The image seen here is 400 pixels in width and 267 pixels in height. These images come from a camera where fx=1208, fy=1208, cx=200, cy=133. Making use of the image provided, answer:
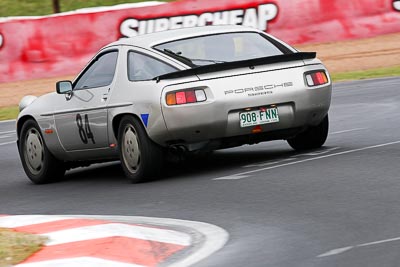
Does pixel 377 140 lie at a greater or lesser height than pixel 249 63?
lesser

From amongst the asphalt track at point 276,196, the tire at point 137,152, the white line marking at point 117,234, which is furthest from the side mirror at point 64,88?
the white line marking at point 117,234

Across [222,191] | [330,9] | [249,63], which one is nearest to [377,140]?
[249,63]

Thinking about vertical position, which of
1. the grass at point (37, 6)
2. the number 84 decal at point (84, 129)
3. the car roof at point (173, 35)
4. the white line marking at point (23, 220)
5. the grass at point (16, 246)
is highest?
the grass at point (37, 6)

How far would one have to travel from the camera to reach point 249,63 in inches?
429

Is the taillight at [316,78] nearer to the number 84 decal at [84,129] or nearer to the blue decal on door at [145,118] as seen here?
the blue decal on door at [145,118]

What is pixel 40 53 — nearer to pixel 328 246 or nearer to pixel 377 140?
pixel 377 140

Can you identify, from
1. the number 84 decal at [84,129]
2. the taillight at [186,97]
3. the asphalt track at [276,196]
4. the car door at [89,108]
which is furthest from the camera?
the number 84 decal at [84,129]

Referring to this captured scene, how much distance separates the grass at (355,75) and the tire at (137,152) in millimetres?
11886

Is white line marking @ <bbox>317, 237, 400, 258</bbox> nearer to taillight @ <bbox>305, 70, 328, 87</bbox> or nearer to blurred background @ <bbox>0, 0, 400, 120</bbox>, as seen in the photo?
taillight @ <bbox>305, 70, 328, 87</bbox>

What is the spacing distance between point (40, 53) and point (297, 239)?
22.8 m

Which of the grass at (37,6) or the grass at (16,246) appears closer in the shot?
the grass at (16,246)

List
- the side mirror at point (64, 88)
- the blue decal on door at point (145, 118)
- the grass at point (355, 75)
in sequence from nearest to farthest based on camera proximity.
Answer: the blue decal on door at point (145, 118)
the side mirror at point (64, 88)
the grass at point (355, 75)

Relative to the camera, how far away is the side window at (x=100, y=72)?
38.5ft

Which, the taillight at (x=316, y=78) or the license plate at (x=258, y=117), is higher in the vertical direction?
the taillight at (x=316, y=78)
